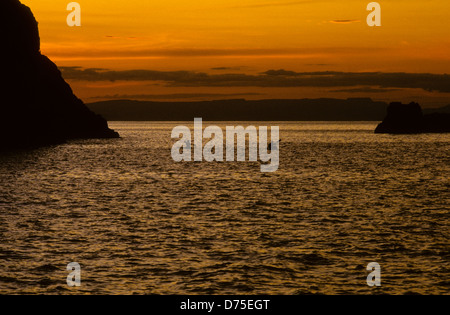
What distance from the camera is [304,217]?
3862cm

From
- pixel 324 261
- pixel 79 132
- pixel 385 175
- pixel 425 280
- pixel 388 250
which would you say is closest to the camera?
pixel 425 280

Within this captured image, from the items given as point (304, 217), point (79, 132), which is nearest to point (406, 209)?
point (304, 217)

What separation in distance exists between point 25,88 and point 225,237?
130210mm

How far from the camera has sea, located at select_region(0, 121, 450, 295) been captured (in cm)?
2236

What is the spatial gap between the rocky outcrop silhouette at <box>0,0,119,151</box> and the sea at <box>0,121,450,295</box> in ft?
273

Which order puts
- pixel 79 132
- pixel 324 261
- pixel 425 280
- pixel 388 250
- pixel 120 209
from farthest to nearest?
pixel 79 132
pixel 120 209
pixel 388 250
pixel 324 261
pixel 425 280

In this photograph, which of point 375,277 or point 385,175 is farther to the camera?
point 385,175

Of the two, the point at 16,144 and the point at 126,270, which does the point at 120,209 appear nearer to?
the point at 126,270

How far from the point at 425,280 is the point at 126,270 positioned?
37.5ft

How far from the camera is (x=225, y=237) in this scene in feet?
102

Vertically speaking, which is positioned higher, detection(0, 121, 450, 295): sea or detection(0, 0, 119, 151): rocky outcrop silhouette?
detection(0, 0, 119, 151): rocky outcrop silhouette

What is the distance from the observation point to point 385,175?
72.6 metres

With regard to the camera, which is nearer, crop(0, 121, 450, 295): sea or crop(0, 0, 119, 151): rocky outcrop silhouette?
crop(0, 121, 450, 295): sea

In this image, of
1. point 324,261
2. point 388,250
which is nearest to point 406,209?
point 388,250
